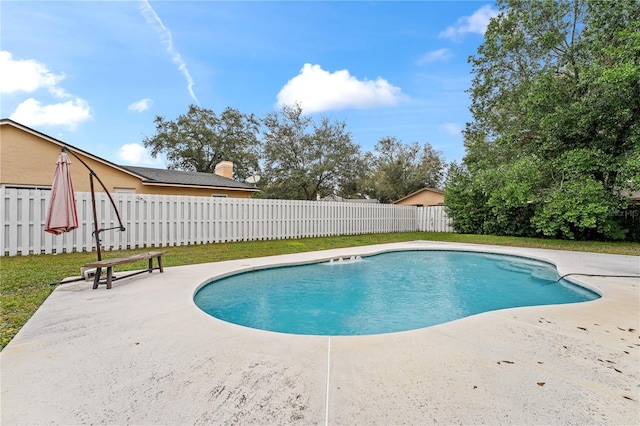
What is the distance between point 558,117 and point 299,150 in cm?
1613

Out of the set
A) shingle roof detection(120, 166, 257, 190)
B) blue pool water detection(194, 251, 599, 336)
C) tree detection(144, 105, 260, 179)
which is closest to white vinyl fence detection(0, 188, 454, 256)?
shingle roof detection(120, 166, 257, 190)

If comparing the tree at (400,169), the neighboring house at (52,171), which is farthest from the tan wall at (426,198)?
the neighboring house at (52,171)

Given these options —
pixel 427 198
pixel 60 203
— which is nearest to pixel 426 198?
pixel 427 198

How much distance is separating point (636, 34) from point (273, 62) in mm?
12880

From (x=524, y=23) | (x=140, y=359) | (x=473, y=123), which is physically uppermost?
(x=524, y=23)

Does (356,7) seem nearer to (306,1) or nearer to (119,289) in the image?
(306,1)

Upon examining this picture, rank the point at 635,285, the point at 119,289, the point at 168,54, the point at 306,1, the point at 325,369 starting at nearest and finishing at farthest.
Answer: the point at 325,369 → the point at 119,289 → the point at 635,285 → the point at 306,1 → the point at 168,54

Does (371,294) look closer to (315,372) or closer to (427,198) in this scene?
(315,372)

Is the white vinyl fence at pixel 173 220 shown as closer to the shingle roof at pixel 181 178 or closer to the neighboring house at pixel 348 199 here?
the shingle roof at pixel 181 178

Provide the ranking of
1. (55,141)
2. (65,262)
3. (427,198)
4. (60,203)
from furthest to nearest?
(427,198) < (55,141) < (65,262) < (60,203)

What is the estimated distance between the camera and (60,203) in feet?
14.5

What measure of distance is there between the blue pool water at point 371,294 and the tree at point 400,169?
2325cm

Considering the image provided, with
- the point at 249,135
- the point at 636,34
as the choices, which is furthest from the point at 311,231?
the point at 249,135

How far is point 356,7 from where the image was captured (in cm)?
1011
